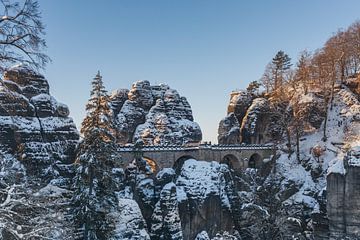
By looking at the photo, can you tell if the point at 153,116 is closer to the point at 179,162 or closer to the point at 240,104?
the point at 179,162

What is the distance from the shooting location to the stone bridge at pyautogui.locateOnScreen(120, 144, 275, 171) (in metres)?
31.9

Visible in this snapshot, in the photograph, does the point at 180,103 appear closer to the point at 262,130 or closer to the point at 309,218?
the point at 262,130

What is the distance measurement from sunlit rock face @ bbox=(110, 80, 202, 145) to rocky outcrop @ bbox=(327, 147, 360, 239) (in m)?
19.0

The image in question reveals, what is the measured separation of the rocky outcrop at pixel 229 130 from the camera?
45.2 m

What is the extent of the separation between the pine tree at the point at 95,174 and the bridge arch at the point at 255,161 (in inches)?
983

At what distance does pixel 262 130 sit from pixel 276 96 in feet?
17.8

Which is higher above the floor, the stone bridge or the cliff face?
the cliff face

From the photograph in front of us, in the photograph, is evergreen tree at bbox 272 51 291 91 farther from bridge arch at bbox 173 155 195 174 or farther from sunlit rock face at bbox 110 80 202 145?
bridge arch at bbox 173 155 195 174

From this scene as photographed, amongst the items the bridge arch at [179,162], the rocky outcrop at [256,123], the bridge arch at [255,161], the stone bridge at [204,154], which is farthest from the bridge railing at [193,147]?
the rocky outcrop at [256,123]

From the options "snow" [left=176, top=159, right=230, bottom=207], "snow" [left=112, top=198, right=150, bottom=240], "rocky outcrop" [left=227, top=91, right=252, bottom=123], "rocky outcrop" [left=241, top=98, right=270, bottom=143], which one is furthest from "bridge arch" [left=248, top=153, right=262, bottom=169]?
"snow" [left=112, top=198, right=150, bottom=240]

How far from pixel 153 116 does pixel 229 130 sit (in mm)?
11251

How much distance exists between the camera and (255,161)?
41375 mm

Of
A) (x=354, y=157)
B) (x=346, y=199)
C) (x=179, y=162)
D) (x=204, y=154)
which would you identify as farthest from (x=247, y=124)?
(x=346, y=199)

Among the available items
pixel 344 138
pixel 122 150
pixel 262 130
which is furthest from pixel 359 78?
pixel 122 150
